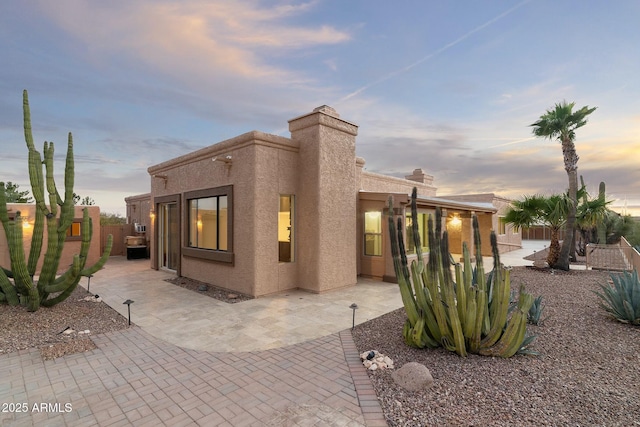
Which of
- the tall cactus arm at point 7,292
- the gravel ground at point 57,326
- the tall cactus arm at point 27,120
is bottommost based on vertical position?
the gravel ground at point 57,326

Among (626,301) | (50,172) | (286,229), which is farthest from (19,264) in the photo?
(626,301)

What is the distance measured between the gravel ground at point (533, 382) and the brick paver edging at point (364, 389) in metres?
0.08

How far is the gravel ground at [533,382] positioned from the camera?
111 inches

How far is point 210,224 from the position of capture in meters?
9.52

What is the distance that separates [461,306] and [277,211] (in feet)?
18.1

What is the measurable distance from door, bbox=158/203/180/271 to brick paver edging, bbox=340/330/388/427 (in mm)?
8730

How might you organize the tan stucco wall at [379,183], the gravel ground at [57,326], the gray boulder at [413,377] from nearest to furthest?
the gray boulder at [413,377] → the gravel ground at [57,326] → the tan stucco wall at [379,183]

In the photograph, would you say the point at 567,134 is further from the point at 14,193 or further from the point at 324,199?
the point at 14,193

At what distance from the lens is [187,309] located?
6.86 metres

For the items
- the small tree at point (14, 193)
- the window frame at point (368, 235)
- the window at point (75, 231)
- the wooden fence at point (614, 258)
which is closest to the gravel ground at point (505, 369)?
the window frame at point (368, 235)

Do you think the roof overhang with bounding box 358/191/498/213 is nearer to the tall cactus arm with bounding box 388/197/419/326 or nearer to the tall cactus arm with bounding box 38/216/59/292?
the tall cactus arm with bounding box 388/197/419/326

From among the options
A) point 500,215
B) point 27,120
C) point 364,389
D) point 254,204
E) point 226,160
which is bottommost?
point 364,389

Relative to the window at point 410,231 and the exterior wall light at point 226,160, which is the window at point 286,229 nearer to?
the exterior wall light at point 226,160

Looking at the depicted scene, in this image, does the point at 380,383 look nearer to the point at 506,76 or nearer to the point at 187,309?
the point at 187,309
